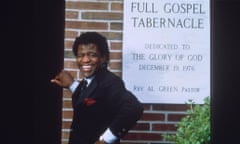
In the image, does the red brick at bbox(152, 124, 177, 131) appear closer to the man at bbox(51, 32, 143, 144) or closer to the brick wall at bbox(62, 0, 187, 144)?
the brick wall at bbox(62, 0, 187, 144)

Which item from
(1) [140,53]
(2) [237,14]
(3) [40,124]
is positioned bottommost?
(3) [40,124]

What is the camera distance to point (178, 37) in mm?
3053

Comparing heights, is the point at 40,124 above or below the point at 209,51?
below

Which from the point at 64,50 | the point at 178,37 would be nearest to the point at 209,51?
the point at 178,37

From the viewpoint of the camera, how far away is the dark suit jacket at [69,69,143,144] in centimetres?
294

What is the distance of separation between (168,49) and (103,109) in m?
0.53

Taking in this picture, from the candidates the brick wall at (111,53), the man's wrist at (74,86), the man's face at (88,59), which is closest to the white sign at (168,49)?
the brick wall at (111,53)

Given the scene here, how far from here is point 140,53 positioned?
3035mm

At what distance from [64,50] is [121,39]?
0.35 meters

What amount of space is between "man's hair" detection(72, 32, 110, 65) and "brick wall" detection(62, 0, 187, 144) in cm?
3

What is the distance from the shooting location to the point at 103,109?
2959 mm

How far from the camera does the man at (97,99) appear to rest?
9.66 ft

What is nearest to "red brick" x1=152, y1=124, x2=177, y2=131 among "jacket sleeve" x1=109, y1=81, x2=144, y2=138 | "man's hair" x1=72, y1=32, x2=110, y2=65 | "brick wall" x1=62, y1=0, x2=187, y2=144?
"brick wall" x1=62, y1=0, x2=187, y2=144

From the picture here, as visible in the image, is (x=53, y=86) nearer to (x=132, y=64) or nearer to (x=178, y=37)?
(x=132, y=64)
